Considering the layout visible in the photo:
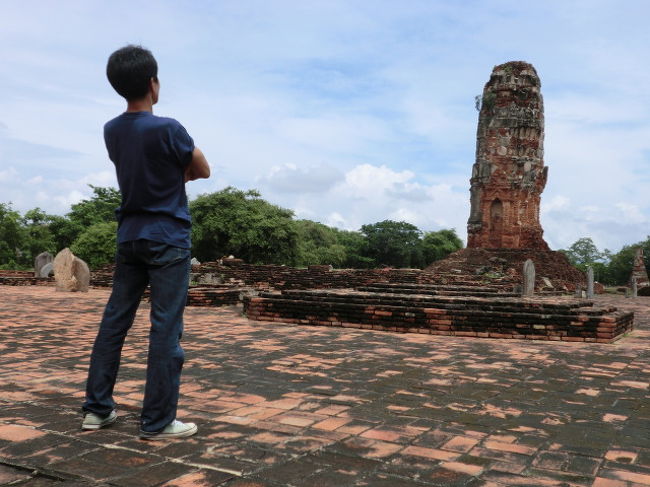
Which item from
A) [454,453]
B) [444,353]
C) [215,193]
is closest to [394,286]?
[444,353]

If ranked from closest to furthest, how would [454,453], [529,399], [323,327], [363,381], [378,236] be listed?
1. [454,453]
2. [529,399]
3. [363,381]
4. [323,327]
5. [378,236]

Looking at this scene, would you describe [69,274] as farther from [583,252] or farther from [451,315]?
[583,252]

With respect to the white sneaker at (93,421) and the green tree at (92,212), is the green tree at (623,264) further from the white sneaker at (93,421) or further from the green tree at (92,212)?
the white sneaker at (93,421)

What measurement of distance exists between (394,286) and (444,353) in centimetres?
571

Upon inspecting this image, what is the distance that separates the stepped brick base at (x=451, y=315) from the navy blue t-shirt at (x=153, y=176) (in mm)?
4607

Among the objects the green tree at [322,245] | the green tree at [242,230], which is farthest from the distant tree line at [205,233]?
the green tree at [322,245]

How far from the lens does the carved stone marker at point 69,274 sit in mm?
12516

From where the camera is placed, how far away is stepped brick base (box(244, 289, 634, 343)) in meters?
6.14

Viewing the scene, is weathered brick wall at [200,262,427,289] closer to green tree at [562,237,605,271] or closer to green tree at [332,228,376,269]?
green tree at [332,228,376,269]

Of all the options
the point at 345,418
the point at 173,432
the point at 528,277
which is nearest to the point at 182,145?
the point at 173,432

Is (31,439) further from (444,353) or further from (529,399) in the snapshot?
(444,353)

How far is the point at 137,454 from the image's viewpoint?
2139 millimetres

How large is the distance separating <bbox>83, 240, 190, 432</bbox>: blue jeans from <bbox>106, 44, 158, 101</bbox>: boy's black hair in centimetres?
65

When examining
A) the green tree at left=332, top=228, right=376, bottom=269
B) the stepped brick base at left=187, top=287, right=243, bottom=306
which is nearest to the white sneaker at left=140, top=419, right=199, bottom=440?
the stepped brick base at left=187, top=287, right=243, bottom=306
